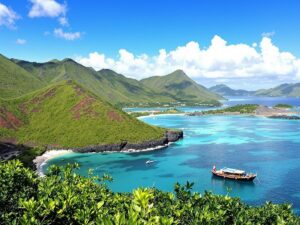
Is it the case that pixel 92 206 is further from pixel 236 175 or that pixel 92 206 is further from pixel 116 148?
pixel 116 148

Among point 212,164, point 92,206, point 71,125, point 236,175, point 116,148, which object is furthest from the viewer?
point 71,125

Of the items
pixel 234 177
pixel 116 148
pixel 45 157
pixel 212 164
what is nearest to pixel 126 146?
pixel 116 148

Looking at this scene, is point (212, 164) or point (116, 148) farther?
point (116, 148)

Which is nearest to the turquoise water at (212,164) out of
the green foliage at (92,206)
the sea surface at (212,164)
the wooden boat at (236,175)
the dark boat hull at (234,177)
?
the sea surface at (212,164)

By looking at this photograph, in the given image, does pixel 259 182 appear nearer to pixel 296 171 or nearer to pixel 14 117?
pixel 296 171

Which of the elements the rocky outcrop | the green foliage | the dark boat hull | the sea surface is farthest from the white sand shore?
the green foliage

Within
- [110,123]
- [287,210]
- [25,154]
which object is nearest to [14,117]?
[110,123]

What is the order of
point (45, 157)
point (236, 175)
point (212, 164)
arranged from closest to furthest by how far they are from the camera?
point (236, 175), point (212, 164), point (45, 157)
